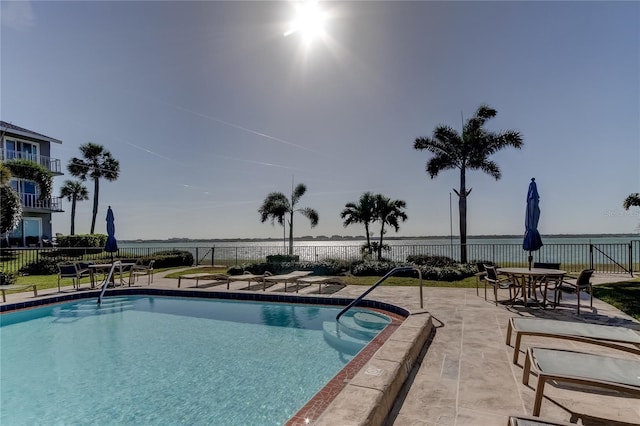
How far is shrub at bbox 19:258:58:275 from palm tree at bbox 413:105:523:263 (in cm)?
1774

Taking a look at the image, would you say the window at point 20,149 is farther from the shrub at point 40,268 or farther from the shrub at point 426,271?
the shrub at point 426,271

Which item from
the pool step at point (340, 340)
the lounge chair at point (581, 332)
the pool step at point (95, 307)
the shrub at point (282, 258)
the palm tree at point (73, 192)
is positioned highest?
the palm tree at point (73, 192)

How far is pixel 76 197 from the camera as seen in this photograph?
30078mm

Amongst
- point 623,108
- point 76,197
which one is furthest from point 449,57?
point 76,197

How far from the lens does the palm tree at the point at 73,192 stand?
96.2 feet

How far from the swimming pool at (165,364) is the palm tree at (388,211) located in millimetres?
10474

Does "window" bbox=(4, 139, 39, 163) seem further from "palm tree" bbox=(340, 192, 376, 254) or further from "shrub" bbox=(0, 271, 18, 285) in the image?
"palm tree" bbox=(340, 192, 376, 254)

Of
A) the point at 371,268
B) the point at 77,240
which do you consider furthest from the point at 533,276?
the point at 77,240

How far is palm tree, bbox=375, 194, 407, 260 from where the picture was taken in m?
17.3

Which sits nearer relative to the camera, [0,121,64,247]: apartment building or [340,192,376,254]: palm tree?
[340,192,376,254]: palm tree

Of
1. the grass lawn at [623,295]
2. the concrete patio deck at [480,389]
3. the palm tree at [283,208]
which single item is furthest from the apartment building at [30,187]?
the grass lawn at [623,295]

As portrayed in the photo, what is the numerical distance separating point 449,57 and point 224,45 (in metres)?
7.68

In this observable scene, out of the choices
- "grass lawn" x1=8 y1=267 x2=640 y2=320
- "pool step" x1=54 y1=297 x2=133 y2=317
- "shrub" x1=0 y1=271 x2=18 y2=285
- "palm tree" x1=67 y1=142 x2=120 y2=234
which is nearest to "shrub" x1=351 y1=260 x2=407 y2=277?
"grass lawn" x1=8 y1=267 x2=640 y2=320

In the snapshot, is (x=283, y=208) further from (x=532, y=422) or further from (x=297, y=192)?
(x=532, y=422)
